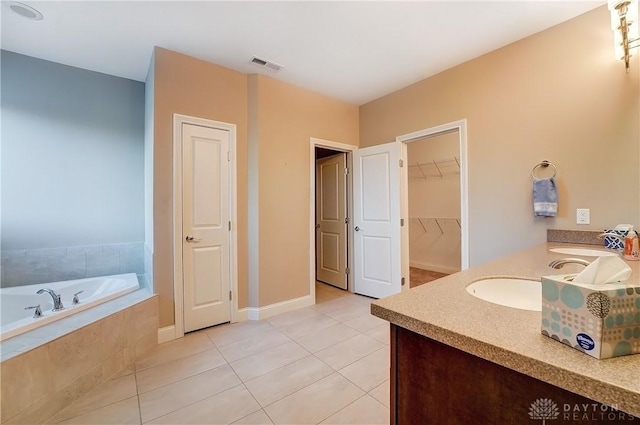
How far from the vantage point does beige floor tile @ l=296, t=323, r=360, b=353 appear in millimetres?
2258

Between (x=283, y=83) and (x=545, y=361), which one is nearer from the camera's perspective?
(x=545, y=361)

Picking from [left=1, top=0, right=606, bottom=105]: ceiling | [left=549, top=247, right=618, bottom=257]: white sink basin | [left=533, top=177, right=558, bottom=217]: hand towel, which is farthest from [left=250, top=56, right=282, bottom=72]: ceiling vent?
[left=549, top=247, right=618, bottom=257]: white sink basin

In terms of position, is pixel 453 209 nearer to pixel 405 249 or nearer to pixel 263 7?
pixel 405 249

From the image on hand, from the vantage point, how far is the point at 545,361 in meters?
0.50

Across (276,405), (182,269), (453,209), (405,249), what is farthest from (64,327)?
(453,209)

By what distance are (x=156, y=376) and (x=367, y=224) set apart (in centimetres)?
264

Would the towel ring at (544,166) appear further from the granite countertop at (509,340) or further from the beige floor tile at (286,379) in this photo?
the beige floor tile at (286,379)

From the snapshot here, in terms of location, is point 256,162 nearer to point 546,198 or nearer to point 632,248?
point 546,198

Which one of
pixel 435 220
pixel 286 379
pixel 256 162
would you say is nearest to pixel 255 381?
pixel 286 379

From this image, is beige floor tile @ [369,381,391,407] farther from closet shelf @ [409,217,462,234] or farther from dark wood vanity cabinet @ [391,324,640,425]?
closet shelf @ [409,217,462,234]

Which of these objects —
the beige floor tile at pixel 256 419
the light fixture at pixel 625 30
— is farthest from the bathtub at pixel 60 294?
the light fixture at pixel 625 30

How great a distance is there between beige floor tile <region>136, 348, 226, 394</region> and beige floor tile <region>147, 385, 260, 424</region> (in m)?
0.34

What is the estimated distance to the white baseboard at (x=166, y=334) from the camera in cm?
234

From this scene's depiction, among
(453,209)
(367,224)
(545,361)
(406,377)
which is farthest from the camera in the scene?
(453,209)
